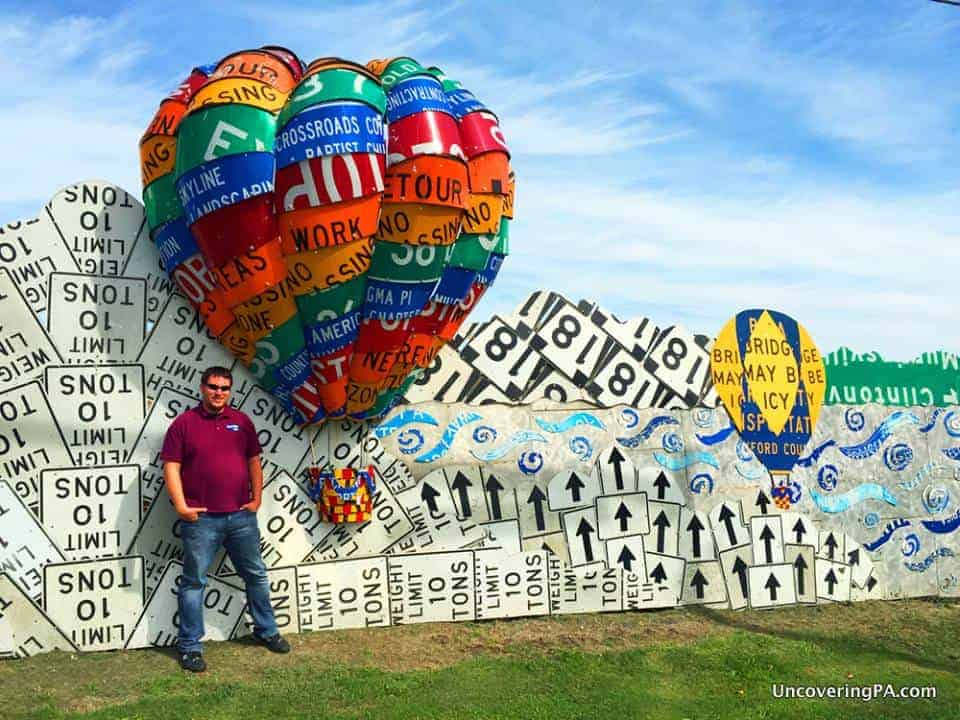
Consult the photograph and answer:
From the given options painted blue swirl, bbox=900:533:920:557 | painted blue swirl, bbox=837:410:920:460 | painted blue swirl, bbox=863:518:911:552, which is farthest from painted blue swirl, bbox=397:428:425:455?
painted blue swirl, bbox=900:533:920:557

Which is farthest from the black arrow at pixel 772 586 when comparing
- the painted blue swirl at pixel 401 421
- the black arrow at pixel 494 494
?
the painted blue swirl at pixel 401 421

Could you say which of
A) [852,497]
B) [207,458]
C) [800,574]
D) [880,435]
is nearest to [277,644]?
[207,458]

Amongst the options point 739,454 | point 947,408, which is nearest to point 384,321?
point 739,454

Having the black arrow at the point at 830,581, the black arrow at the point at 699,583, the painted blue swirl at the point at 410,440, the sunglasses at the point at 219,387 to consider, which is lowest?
the black arrow at the point at 830,581

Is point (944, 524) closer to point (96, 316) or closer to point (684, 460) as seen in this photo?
point (684, 460)

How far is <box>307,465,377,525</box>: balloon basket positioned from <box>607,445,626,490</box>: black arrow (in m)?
2.03

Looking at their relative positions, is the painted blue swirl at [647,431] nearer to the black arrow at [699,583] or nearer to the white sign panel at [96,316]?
the black arrow at [699,583]

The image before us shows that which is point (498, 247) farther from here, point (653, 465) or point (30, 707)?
point (30, 707)

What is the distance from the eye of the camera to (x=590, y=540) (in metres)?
7.50

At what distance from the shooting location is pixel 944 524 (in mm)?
8984

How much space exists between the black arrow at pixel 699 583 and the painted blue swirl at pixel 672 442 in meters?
1.00

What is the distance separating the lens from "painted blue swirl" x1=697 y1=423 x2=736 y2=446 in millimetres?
8016

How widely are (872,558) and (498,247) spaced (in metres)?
4.60

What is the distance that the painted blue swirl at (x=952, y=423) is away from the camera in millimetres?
9148
